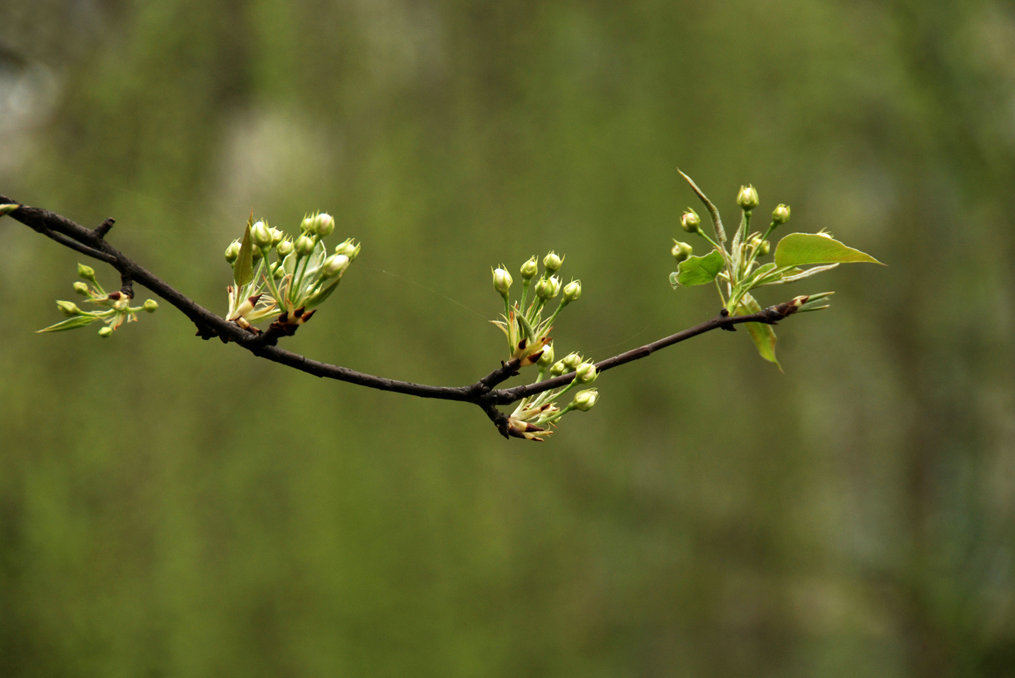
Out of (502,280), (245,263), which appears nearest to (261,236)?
(245,263)

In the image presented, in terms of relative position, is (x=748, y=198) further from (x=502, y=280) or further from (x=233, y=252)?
(x=233, y=252)

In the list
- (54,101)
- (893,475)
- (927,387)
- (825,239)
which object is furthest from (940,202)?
(54,101)

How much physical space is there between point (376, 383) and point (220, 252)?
64.3 inches

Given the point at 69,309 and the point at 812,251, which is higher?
the point at 812,251

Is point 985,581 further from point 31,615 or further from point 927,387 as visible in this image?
point 31,615

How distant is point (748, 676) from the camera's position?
6.32 feet

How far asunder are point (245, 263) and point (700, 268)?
24 centimetres

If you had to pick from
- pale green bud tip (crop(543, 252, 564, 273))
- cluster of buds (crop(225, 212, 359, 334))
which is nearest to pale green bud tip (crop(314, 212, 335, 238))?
cluster of buds (crop(225, 212, 359, 334))

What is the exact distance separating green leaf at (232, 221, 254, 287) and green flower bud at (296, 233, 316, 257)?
0.08 feet

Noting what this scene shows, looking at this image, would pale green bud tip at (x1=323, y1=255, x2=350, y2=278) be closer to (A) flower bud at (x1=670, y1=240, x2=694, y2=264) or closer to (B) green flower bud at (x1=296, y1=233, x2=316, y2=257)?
(B) green flower bud at (x1=296, y1=233, x2=316, y2=257)

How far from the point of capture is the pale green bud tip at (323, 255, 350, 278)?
1.24ft

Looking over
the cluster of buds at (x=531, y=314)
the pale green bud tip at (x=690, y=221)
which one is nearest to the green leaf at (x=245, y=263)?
the cluster of buds at (x=531, y=314)

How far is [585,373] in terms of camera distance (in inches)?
15.4

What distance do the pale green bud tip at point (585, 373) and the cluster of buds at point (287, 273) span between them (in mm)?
124
